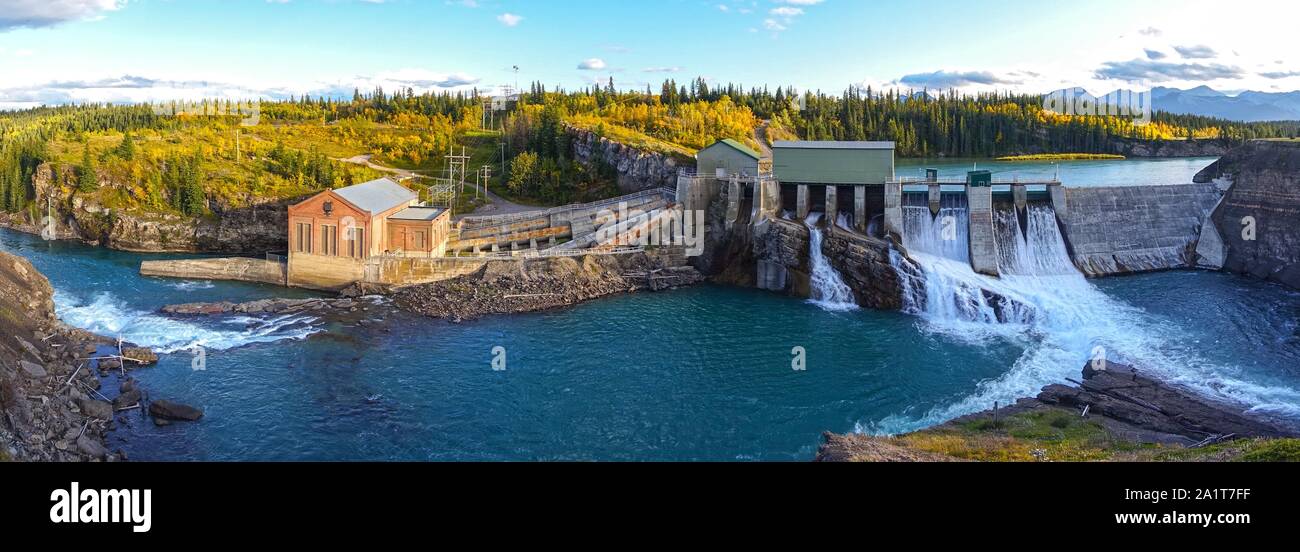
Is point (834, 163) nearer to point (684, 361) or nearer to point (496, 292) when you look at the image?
point (684, 361)

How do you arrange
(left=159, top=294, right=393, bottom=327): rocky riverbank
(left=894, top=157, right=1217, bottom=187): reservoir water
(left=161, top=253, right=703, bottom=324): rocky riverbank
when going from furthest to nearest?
(left=894, top=157, right=1217, bottom=187): reservoir water
(left=161, top=253, right=703, bottom=324): rocky riverbank
(left=159, top=294, right=393, bottom=327): rocky riverbank

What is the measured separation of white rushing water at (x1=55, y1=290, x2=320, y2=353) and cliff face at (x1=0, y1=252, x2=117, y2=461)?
1834mm

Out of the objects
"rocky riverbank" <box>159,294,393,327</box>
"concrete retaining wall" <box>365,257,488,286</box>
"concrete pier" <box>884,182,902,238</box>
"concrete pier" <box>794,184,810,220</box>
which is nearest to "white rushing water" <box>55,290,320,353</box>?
"rocky riverbank" <box>159,294,393,327</box>

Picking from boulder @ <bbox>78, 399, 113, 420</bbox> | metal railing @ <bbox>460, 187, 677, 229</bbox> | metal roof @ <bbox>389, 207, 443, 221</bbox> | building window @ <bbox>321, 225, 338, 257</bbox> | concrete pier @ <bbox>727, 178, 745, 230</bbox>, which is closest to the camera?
boulder @ <bbox>78, 399, 113, 420</bbox>

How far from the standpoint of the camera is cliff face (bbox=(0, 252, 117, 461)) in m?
29.7

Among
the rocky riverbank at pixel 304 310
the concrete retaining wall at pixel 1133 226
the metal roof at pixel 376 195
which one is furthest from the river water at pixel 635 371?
the metal roof at pixel 376 195

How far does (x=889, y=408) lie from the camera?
3644 centimetres

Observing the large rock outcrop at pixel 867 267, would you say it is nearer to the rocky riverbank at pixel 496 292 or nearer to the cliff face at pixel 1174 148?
the rocky riverbank at pixel 496 292

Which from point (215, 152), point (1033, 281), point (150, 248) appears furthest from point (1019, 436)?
point (215, 152)

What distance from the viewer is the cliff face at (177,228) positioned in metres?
75.0

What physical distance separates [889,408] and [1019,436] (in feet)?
21.1

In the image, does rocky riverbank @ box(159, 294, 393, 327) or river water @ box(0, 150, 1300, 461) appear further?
rocky riverbank @ box(159, 294, 393, 327)

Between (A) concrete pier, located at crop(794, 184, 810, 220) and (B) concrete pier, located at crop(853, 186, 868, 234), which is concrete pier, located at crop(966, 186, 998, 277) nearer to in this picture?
(B) concrete pier, located at crop(853, 186, 868, 234)

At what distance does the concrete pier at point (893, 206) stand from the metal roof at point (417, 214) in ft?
112
